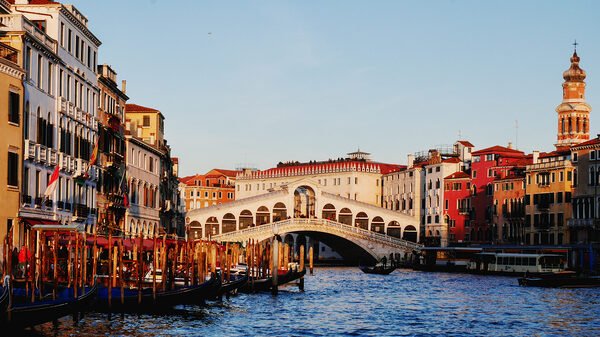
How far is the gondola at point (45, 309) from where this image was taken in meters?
19.5

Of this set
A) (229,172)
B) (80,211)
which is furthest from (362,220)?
(80,211)

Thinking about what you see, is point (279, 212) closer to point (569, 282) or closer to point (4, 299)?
point (569, 282)

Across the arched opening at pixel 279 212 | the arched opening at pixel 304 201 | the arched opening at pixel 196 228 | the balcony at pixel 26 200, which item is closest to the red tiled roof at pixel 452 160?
the arched opening at pixel 304 201

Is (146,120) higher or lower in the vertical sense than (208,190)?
higher

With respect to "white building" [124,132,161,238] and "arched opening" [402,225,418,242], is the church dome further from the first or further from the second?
"white building" [124,132,161,238]

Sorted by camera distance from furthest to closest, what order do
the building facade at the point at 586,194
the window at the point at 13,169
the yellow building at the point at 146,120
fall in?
the building facade at the point at 586,194, the yellow building at the point at 146,120, the window at the point at 13,169

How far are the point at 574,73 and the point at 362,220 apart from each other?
18880 millimetres

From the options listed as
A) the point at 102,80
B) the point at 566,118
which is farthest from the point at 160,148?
the point at 566,118

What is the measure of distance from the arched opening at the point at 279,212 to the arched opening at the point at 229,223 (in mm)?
3206

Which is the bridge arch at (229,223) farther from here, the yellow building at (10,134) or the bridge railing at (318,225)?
the yellow building at (10,134)

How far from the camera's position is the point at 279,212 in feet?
255

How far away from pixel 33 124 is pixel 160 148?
2421 cm

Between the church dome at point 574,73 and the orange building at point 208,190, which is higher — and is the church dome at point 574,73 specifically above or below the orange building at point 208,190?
above

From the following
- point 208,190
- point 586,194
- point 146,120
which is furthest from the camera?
point 208,190
